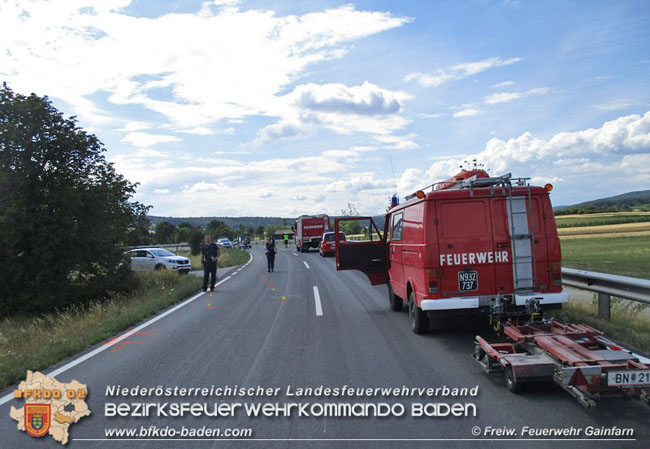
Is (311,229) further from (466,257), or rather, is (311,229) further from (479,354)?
(479,354)

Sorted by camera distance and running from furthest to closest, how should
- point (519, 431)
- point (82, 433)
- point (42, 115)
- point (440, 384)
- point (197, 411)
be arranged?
point (42, 115), point (440, 384), point (197, 411), point (82, 433), point (519, 431)

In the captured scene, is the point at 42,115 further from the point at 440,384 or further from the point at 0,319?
the point at 440,384

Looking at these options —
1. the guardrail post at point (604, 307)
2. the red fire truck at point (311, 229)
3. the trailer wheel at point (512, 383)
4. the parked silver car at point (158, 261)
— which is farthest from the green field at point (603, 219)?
the trailer wheel at point (512, 383)

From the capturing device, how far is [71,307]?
17875 mm

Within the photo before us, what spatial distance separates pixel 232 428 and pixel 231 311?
716 centimetres

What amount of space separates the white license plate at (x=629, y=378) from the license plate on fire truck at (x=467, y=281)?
10.1 ft

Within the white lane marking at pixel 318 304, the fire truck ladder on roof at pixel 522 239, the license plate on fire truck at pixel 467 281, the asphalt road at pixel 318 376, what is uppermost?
the fire truck ladder on roof at pixel 522 239

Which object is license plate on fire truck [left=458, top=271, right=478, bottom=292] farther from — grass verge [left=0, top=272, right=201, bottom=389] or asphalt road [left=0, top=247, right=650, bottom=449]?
grass verge [left=0, top=272, right=201, bottom=389]

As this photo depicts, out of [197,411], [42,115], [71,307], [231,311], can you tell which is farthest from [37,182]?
[197,411]

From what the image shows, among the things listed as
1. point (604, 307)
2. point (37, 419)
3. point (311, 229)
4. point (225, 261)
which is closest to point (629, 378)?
point (604, 307)

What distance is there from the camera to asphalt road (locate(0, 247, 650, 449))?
4293 mm

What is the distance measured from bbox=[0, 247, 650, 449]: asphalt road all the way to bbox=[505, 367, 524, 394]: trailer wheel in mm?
88

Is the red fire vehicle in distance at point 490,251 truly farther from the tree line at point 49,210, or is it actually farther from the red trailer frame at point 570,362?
the tree line at point 49,210

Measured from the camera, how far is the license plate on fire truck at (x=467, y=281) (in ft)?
24.1
